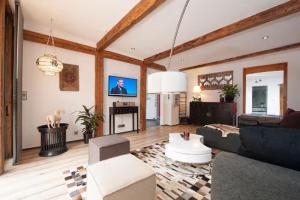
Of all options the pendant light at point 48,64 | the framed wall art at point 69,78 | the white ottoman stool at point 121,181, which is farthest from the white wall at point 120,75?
the white ottoman stool at point 121,181

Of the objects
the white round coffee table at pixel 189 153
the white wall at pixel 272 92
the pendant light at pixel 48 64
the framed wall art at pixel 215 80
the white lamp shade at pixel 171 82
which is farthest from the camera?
the white wall at pixel 272 92

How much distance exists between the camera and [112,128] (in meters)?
4.32

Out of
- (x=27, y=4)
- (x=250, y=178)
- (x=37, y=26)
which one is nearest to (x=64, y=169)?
(x=250, y=178)

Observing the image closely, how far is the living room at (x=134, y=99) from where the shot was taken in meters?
1.01

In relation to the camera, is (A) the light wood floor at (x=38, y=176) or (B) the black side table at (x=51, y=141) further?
(B) the black side table at (x=51, y=141)

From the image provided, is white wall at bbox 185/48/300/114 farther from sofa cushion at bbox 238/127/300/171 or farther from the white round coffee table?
sofa cushion at bbox 238/127/300/171

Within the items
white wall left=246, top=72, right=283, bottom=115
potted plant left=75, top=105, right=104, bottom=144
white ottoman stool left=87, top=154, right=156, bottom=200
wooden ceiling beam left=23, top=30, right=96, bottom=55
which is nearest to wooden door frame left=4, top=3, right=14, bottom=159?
wooden ceiling beam left=23, top=30, right=96, bottom=55

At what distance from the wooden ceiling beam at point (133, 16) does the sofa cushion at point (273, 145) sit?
1.96m

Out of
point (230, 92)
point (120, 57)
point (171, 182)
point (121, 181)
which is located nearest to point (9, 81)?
point (120, 57)

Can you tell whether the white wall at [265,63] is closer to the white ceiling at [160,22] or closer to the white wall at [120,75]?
the white ceiling at [160,22]

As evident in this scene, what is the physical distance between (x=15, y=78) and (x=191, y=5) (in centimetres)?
298

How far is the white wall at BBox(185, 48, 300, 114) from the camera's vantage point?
13.1 feet

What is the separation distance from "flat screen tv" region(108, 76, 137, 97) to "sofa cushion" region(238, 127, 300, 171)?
378 centimetres

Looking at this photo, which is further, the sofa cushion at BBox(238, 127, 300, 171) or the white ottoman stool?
the white ottoman stool
